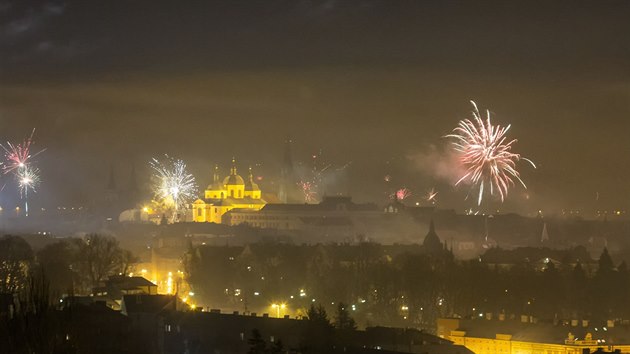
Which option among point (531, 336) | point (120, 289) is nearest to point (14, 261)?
point (120, 289)

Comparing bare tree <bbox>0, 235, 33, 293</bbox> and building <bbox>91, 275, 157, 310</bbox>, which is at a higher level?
bare tree <bbox>0, 235, 33, 293</bbox>

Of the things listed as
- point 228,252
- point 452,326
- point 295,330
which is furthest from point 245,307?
point 228,252

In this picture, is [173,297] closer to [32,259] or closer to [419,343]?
[419,343]

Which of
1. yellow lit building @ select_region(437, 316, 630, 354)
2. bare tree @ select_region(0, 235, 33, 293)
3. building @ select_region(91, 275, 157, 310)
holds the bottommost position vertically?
yellow lit building @ select_region(437, 316, 630, 354)


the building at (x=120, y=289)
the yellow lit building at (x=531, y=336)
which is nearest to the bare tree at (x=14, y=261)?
the building at (x=120, y=289)

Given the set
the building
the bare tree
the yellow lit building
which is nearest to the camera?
the yellow lit building

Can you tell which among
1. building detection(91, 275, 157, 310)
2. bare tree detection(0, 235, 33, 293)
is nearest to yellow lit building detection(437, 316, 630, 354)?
building detection(91, 275, 157, 310)

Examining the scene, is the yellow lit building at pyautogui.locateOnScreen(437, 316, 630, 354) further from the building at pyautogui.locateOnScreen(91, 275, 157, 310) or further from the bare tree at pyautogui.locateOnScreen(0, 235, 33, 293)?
the bare tree at pyautogui.locateOnScreen(0, 235, 33, 293)

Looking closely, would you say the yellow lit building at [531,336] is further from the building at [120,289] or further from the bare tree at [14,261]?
the bare tree at [14,261]
